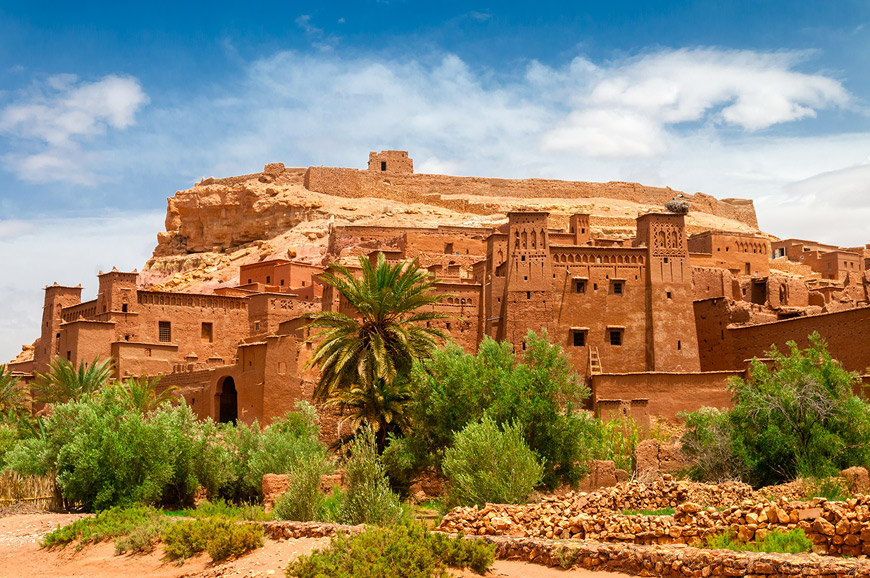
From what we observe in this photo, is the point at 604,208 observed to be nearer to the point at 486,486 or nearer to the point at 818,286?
the point at 818,286

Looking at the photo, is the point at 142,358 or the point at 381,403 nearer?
the point at 381,403

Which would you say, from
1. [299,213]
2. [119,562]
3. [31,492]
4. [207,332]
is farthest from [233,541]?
[299,213]

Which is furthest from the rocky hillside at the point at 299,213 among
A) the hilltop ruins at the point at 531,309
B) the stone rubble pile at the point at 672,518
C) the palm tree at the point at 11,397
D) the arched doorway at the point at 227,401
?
the stone rubble pile at the point at 672,518

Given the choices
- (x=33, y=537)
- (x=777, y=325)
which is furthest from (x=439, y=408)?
(x=777, y=325)

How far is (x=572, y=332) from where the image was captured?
1443 inches

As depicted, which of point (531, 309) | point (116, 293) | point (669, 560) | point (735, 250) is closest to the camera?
point (669, 560)

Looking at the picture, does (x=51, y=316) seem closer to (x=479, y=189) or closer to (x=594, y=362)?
(x=594, y=362)

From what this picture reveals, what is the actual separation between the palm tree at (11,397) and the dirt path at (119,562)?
1595cm

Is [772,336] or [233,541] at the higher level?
[772,336]

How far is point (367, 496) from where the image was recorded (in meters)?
18.4

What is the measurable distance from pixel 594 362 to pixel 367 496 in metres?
18.9

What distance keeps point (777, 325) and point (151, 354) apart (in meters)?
23.5

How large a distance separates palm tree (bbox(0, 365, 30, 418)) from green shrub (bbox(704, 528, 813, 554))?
29540 mm

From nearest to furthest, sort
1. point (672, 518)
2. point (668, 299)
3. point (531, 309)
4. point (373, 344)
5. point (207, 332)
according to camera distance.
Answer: point (672, 518) < point (373, 344) < point (531, 309) < point (668, 299) < point (207, 332)
